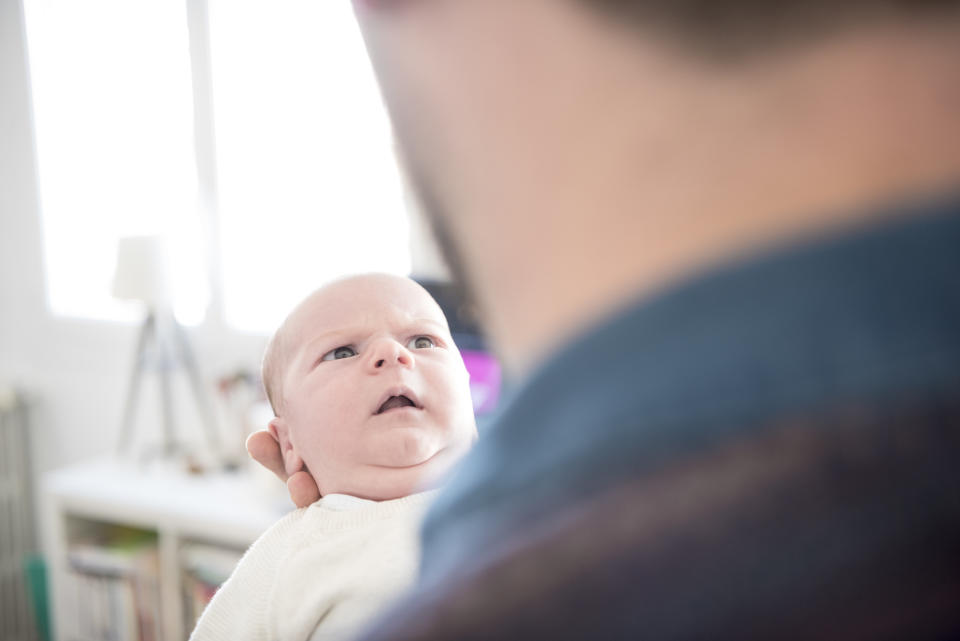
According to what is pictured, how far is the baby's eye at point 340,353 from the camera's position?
964 mm

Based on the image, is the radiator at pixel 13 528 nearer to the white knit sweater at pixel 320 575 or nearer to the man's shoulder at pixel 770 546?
the white knit sweater at pixel 320 575

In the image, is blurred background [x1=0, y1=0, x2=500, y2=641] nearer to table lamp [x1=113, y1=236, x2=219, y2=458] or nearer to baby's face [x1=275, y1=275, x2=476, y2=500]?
table lamp [x1=113, y1=236, x2=219, y2=458]

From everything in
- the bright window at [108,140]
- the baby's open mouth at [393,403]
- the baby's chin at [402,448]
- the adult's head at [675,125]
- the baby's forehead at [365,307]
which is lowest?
the adult's head at [675,125]

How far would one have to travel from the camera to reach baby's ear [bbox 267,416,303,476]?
98 centimetres

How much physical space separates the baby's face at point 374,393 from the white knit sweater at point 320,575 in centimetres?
4

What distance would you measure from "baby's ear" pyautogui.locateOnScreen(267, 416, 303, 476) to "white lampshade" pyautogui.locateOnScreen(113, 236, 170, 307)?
1.60 meters

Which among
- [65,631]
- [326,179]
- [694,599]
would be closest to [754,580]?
[694,599]

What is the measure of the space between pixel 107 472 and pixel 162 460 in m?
0.16

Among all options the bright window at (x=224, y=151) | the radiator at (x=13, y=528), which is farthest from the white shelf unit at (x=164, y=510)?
the radiator at (x=13, y=528)

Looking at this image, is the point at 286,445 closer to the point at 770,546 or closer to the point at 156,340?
the point at 770,546

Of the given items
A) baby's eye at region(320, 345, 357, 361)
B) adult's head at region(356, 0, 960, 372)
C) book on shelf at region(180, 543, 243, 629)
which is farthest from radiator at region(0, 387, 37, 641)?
adult's head at region(356, 0, 960, 372)

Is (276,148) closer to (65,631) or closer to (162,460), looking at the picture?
(162,460)

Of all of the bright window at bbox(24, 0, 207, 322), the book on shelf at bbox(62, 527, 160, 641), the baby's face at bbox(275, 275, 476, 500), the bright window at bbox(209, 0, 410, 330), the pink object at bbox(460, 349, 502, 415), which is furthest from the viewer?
the bright window at bbox(24, 0, 207, 322)

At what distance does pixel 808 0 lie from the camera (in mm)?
233
